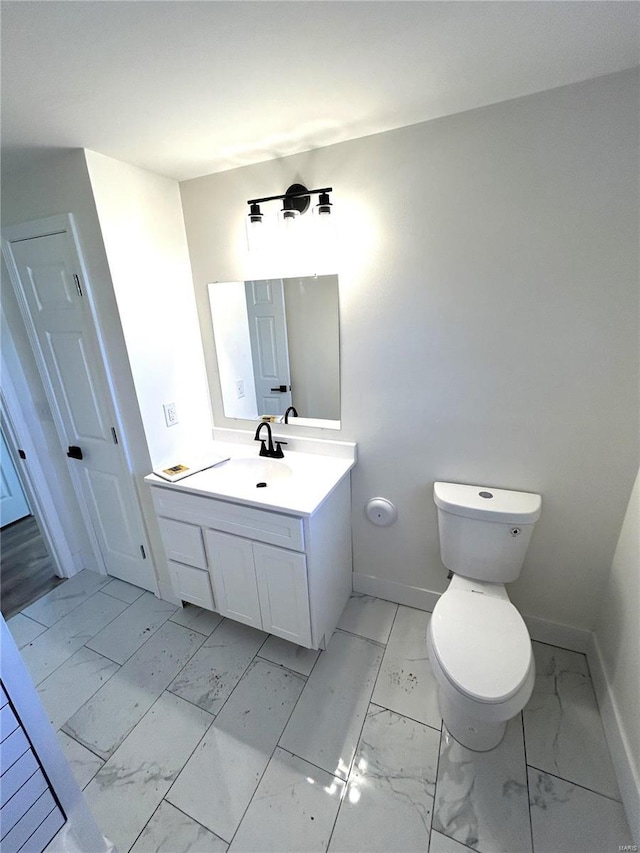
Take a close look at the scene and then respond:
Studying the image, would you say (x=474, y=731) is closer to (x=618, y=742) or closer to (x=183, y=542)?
(x=618, y=742)

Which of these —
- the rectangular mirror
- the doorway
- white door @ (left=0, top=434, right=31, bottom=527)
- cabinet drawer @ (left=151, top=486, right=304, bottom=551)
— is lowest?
the doorway

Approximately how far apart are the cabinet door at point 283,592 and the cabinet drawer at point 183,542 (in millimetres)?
327

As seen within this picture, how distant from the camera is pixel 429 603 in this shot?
6.10ft

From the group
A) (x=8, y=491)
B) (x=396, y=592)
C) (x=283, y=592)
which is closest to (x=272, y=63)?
(x=283, y=592)

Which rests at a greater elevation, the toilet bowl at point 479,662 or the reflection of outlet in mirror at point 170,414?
the reflection of outlet in mirror at point 170,414

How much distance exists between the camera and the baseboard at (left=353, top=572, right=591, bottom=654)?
160 centimetres

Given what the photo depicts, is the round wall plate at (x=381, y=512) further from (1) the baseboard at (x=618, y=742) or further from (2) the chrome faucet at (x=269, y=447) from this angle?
(1) the baseboard at (x=618, y=742)

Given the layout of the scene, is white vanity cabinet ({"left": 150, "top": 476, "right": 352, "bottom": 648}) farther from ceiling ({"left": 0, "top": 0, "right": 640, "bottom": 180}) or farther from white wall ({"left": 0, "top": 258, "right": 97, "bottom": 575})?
ceiling ({"left": 0, "top": 0, "right": 640, "bottom": 180})

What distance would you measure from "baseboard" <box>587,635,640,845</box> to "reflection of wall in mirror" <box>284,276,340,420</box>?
61.2 inches

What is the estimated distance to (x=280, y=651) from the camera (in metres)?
1.67

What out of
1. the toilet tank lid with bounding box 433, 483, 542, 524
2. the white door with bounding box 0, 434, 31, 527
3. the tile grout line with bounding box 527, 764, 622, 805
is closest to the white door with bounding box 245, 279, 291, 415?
the toilet tank lid with bounding box 433, 483, 542, 524

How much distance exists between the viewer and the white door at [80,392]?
1589 mm

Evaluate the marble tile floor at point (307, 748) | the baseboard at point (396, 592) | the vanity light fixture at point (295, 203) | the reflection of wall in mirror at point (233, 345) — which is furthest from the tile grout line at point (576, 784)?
the vanity light fixture at point (295, 203)

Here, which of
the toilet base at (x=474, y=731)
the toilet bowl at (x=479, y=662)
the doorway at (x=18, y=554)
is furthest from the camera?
the doorway at (x=18, y=554)
